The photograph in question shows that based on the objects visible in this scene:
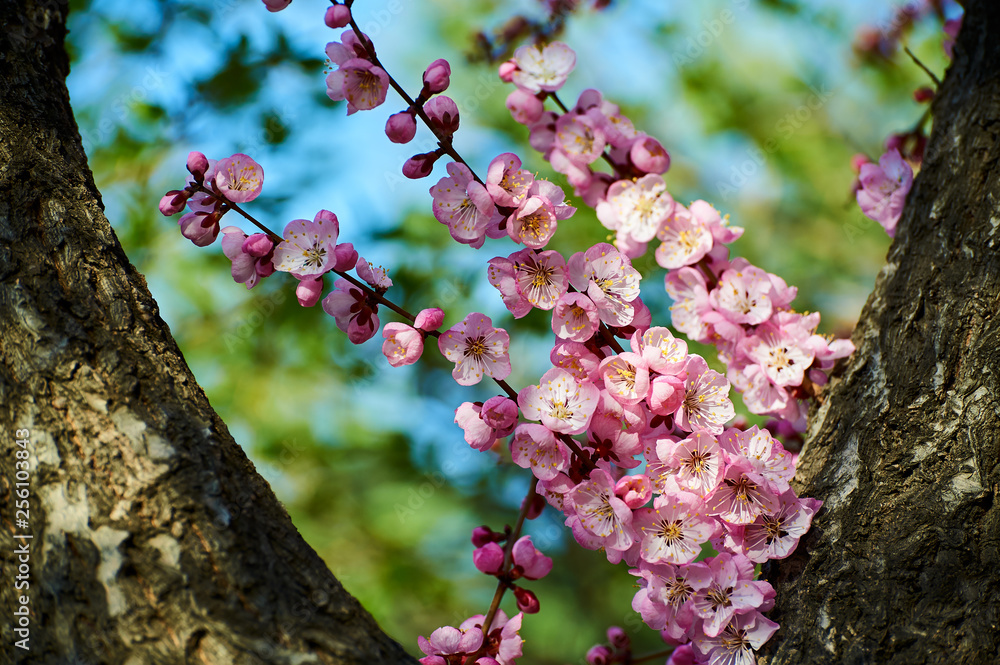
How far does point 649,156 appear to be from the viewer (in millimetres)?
1534

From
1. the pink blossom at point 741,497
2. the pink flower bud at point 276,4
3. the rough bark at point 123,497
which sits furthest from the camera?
the pink flower bud at point 276,4

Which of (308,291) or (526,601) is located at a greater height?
(308,291)

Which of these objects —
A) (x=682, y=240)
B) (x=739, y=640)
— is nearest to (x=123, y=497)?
(x=739, y=640)

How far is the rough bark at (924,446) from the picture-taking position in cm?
104

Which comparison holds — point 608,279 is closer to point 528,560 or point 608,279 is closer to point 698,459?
point 698,459

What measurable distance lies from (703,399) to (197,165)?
104 cm

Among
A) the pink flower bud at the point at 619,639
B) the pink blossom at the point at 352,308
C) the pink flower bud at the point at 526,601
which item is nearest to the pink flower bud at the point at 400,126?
the pink blossom at the point at 352,308

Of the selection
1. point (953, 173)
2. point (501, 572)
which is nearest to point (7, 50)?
point (501, 572)

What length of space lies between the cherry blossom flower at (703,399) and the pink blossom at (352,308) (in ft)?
1.96

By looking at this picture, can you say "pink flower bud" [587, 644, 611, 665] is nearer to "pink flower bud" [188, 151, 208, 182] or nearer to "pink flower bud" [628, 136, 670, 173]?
"pink flower bud" [628, 136, 670, 173]

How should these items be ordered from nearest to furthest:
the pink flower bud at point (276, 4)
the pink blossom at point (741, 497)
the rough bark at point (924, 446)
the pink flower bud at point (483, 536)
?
the rough bark at point (924, 446) < the pink blossom at point (741, 497) < the pink flower bud at point (276, 4) < the pink flower bud at point (483, 536)

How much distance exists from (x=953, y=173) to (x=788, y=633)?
38.9 inches

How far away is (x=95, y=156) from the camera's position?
277 cm

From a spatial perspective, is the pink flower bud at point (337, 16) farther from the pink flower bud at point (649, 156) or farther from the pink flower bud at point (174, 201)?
the pink flower bud at point (649, 156)
